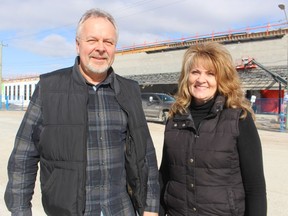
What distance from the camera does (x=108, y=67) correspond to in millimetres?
2389

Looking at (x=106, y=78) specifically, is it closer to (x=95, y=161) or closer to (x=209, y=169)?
(x=95, y=161)

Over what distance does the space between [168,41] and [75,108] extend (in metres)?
42.4

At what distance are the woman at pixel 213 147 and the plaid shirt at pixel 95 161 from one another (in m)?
0.40

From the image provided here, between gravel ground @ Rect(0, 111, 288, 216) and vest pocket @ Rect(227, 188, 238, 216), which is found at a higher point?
vest pocket @ Rect(227, 188, 238, 216)

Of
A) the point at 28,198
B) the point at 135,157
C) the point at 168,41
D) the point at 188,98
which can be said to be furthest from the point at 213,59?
the point at 168,41

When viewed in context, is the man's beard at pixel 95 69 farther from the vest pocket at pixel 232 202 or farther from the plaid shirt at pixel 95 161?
the vest pocket at pixel 232 202

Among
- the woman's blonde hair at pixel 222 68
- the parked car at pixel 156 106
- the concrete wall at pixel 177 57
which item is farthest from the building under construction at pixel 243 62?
the woman's blonde hair at pixel 222 68

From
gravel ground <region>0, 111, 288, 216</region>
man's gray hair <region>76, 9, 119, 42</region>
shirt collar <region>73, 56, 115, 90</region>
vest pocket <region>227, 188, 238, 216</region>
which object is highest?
man's gray hair <region>76, 9, 119, 42</region>

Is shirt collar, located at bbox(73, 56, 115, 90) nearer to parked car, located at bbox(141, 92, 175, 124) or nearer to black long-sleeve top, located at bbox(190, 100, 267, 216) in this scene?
black long-sleeve top, located at bbox(190, 100, 267, 216)

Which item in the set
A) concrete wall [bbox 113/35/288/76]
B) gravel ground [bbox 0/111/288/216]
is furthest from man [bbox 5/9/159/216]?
concrete wall [bbox 113/35/288/76]

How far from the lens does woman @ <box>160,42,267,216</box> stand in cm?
224

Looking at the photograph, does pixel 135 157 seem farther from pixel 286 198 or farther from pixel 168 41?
pixel 168 41

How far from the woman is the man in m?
0.25

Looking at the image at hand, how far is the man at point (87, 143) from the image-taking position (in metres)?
2.14
